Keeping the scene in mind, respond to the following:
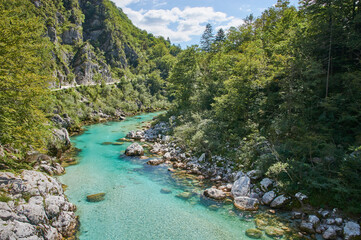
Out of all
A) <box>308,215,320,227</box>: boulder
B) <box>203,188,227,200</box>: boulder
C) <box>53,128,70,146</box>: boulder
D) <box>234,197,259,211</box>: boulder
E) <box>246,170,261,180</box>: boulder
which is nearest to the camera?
<box>308,215,320,227</box>: boulder

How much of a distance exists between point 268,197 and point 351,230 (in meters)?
3.59

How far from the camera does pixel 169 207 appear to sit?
1116 cm

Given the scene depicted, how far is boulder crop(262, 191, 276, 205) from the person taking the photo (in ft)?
35.6

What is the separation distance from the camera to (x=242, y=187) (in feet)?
38.9

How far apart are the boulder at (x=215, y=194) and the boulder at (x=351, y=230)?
5.54 m

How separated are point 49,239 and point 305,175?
40.0 feet

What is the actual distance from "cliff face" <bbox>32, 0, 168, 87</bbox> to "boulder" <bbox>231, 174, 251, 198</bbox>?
3386 cm

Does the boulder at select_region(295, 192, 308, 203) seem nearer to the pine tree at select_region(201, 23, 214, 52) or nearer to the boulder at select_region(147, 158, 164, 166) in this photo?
the boulder at select_region(147, 158, 164, 166)

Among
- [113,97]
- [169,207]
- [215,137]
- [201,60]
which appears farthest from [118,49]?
[169,207]

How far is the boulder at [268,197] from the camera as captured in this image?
35.6ft

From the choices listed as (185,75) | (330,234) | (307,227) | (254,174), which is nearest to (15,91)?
(254,174)

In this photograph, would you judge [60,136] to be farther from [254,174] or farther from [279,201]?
[279,201]

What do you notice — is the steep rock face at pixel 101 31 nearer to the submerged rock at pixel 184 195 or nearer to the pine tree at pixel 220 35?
the pine tree at pixel 220 35

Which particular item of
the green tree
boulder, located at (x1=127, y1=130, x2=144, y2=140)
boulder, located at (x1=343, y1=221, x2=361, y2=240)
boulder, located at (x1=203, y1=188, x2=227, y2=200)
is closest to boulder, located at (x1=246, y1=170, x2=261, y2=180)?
boulder, located at (x1=203, y1=188, x2=227, y2=200)
